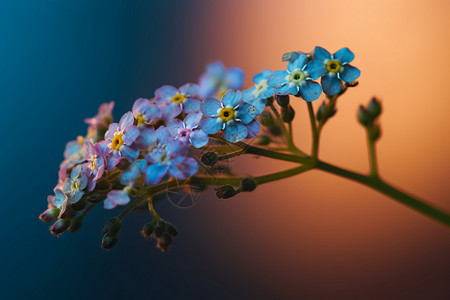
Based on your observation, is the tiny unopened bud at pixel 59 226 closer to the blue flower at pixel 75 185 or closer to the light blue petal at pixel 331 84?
the blue flower at pixel 75 185

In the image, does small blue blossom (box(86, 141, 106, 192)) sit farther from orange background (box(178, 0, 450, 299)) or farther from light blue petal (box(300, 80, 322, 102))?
orange background (box(178, 0, 450, 299))

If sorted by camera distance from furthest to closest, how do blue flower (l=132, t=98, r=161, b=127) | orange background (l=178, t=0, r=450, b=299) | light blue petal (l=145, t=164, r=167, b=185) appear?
orange background (l=178, t=0, r=450, b=299) → blue flower (l=132, t=98, r=161, b=127) → light blue petal (l=145, t=164, r=167, b=185)

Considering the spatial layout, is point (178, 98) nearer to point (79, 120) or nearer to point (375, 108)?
point (375, 108)

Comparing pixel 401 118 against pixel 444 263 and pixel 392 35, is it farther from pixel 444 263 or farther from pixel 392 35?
pixel 444 263

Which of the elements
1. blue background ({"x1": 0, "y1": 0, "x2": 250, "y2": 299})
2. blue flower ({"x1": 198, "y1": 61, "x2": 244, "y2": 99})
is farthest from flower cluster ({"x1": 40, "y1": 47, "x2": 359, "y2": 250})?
blue background ({"x1": 0, "y1": 0, "x2": 250, "y2": 299})

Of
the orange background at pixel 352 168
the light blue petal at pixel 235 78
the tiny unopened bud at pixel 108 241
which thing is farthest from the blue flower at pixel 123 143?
the orange background at pixel 352 168

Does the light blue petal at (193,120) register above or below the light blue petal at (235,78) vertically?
below
